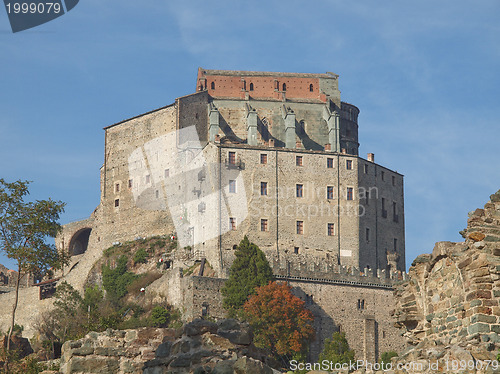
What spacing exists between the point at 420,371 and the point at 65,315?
211 feet

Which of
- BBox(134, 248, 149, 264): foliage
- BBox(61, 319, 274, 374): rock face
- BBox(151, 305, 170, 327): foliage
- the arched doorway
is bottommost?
BBox(61, 319, 274, 374): rock face

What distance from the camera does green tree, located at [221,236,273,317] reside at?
237 feet

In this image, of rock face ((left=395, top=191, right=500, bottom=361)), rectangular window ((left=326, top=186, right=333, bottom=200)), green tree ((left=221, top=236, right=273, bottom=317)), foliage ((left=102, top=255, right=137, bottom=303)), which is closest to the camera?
rock face ((left=395, top=191, right=500, bottom=361))

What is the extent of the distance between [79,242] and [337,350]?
43.1m

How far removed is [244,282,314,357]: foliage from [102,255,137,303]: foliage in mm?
16620

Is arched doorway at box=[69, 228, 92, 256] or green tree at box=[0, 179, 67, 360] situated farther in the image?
arched doorway at box=[69, 228, 92, 256]

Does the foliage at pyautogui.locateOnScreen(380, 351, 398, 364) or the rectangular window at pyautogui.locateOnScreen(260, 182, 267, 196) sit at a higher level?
the rectangular window at pyautogui.locateOnScreen(260, 182, 267, 196)

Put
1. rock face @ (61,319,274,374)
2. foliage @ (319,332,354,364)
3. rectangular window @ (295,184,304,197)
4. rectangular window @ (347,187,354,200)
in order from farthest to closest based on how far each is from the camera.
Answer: rectangular window @ (347,187,354,200)
rectangular window @ (295,184,304,197)
foliage @ (319,332,354,364)
rock face @ (61,319,274,374)

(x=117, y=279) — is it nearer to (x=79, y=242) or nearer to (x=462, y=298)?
(x=79, y=242)

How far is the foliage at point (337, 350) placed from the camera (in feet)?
223

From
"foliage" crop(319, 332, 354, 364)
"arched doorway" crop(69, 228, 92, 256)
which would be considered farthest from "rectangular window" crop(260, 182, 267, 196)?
"arched doorway" crop(69, 228, 92, 256)

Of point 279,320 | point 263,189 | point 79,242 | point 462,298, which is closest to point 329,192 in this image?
point 263,189

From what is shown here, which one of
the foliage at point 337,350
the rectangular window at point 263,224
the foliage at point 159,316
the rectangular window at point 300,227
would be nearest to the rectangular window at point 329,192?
the rectangular window at point 300,227

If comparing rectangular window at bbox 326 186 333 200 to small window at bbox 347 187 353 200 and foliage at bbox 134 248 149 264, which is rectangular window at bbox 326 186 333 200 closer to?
small window at bbox 347 187 353 200
